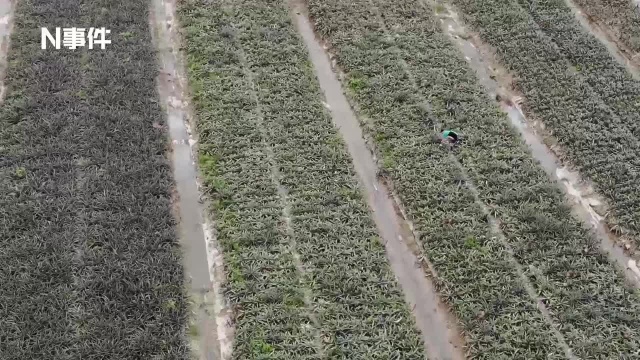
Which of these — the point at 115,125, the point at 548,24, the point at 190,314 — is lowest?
the point at 190,314

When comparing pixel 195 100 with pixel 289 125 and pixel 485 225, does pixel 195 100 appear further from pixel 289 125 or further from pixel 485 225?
pixel 485 225

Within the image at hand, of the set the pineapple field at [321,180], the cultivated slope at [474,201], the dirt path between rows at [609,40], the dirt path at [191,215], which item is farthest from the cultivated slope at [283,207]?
the dirt path between rows at [609,40]

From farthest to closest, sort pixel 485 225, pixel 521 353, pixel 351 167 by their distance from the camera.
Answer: pixel 351 167 < pixel 485 225 < pixel 521 353

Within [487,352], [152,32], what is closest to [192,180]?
[152,32]

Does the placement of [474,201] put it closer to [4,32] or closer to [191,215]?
[191,215]

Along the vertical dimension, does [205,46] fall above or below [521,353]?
above

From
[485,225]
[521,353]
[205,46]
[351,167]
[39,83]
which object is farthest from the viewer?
[205,46]

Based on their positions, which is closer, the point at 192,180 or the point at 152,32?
the point at 192,180
